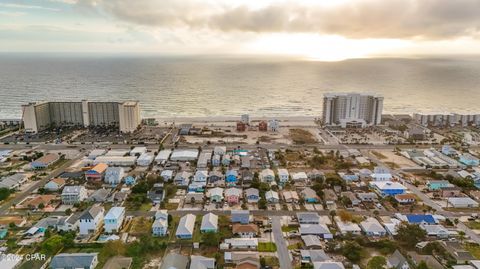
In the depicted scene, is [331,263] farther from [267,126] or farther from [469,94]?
[469,94]

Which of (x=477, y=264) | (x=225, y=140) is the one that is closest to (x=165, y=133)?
(x=225, y=140)

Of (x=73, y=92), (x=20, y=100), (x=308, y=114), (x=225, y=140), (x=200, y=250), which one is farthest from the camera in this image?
(x=73, y=92)

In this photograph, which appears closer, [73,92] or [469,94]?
[73,92]

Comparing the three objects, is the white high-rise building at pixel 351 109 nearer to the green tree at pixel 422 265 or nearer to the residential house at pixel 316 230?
the residential house at pixel 316 230

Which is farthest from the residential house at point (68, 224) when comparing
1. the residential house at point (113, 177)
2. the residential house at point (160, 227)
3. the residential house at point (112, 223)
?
the residential house at point (113, 177)

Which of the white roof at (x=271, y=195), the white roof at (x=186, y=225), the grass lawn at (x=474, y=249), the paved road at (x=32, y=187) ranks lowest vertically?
the grass lawn at (x=474, y=249)
